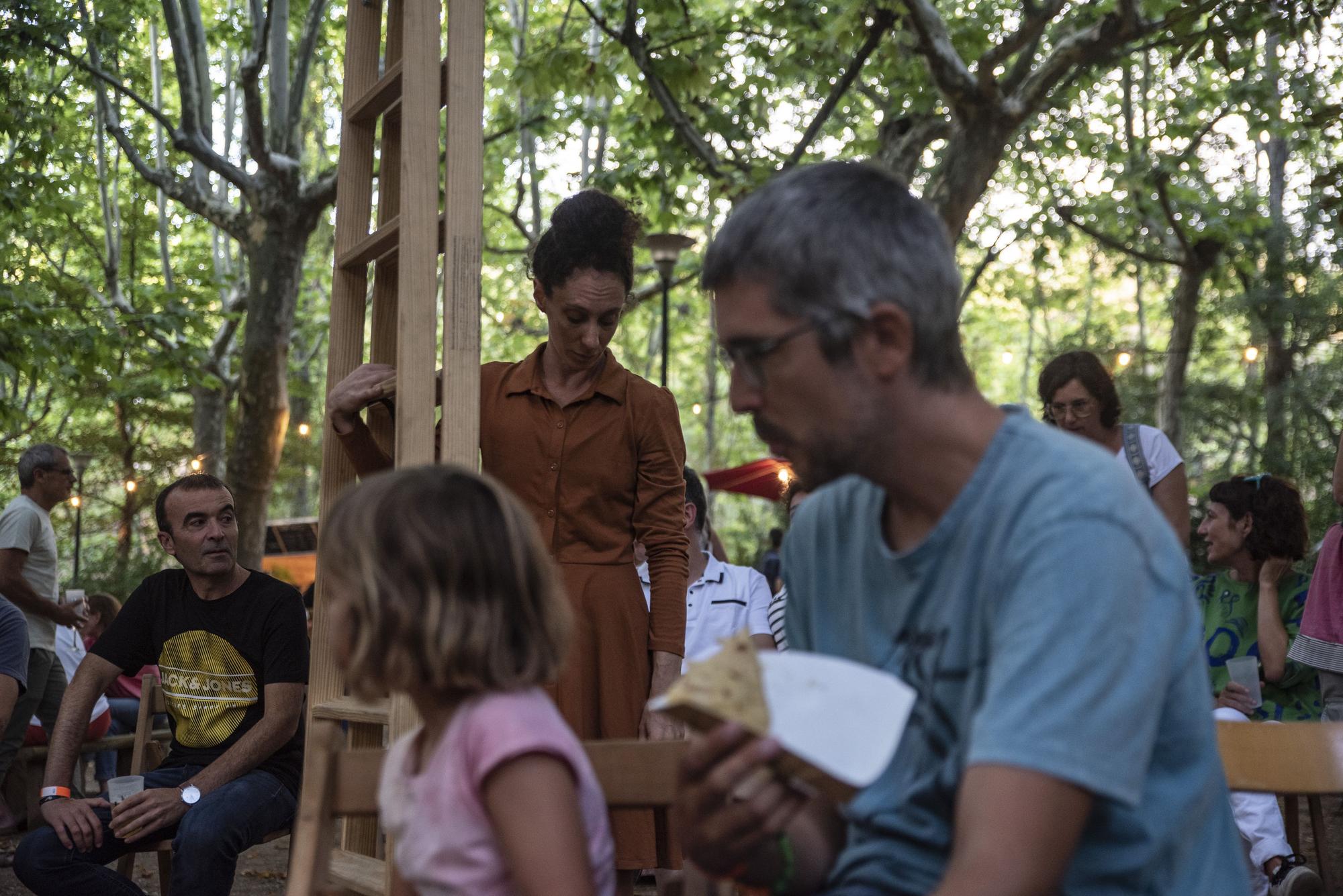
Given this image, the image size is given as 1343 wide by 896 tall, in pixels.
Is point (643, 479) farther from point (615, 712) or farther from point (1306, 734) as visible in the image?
point (1306, 734)

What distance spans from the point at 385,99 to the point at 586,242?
→ 642 millimetres

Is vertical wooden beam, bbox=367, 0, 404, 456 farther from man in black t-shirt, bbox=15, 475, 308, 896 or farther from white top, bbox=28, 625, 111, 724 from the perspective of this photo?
white top, bbox=28, 625, 111, 724

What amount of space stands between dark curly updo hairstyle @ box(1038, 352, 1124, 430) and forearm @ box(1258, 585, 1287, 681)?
1007mm

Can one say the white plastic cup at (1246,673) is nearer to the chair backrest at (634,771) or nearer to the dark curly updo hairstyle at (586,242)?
the dark curly updo hairstyle at (586,242)

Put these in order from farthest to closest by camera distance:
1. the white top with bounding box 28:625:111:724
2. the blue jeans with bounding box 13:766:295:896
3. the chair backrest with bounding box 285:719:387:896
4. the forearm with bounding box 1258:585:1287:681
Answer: the white top with bounding box 28:625:111:724
the forearm with bounding box 1258:585:1287:681
the blue jeans with bounding box 13:766:295:896
the chair backrest with bounding box 285:719:387:896

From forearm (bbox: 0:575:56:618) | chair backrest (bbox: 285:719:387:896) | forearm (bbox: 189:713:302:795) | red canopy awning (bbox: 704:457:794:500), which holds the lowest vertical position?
forearm (bbox: 189:713:302:795)

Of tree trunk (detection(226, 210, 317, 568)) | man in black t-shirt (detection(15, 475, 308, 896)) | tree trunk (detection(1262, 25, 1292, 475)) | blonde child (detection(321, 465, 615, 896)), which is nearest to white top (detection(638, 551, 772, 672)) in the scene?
man in black t-shirt (detection(15, 475, 308, 896))

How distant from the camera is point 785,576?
1.65 metres

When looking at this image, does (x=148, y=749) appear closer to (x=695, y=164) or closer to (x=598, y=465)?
(x=598, y=465)

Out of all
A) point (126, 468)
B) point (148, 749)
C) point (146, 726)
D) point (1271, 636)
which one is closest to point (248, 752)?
point (146, 726)

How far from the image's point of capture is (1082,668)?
3.85 feet

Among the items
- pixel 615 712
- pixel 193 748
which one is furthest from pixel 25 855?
pixel 615 712

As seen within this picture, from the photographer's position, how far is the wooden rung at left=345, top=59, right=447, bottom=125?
3014 millimetres

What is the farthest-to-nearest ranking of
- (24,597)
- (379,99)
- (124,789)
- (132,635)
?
(24,597)
(132,635)
(124,789)
(379,99)
